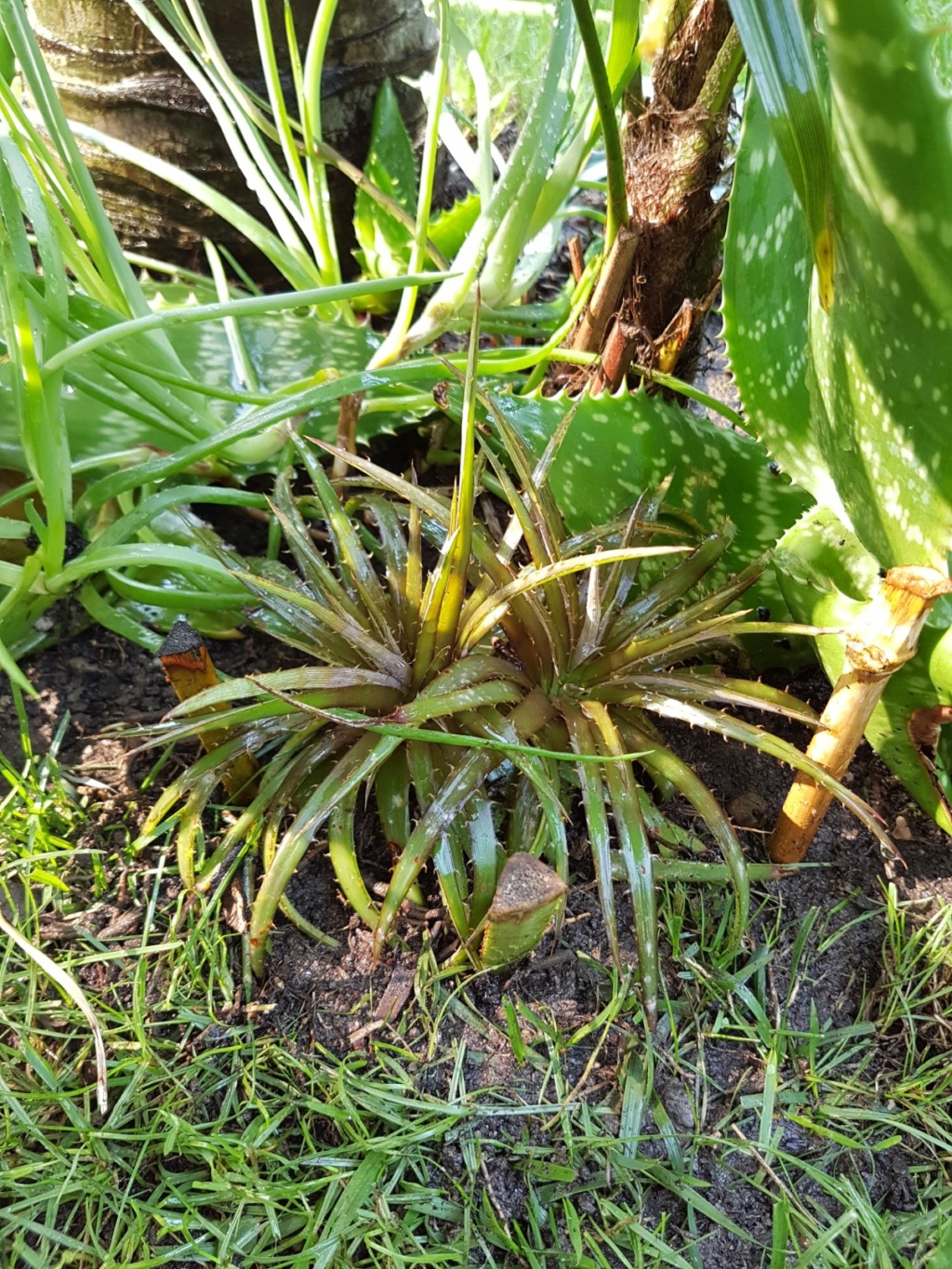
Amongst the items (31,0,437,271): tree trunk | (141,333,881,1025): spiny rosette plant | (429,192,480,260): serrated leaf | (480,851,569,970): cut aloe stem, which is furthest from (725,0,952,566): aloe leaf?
(31,0,437,271): tree trunk

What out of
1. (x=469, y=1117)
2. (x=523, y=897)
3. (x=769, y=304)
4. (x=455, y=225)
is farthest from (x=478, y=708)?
(x=455, y=225)

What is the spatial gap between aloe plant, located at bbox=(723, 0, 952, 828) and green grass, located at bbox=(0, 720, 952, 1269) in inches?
8.8

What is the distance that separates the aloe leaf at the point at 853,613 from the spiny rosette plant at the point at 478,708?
0.05m

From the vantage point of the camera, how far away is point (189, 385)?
0.76m

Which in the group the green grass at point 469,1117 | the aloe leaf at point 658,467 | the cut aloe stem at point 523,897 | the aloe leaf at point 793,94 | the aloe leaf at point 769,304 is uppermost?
the aloe leaf at point 793,94

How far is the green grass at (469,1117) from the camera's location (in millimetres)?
541

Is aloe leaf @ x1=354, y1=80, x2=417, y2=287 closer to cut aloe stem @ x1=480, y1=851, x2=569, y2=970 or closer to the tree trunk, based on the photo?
the tree trunk

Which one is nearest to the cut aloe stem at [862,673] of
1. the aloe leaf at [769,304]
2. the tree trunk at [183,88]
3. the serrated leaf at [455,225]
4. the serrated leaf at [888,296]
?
the serrated leaf at [888,296]

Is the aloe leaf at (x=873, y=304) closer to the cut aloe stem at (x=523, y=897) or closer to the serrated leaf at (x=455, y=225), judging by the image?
the cut aloe stem at (x=523, y=897)

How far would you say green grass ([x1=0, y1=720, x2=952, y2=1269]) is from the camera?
541 millimetres

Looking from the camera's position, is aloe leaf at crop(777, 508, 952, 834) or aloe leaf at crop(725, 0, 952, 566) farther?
aloe leaf at crop(777, 508, 952, 834)

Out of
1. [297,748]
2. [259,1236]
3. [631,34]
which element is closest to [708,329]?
[631,34]

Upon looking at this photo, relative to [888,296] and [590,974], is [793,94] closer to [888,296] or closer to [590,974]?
[888,296]

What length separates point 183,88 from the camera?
1.05 meters
